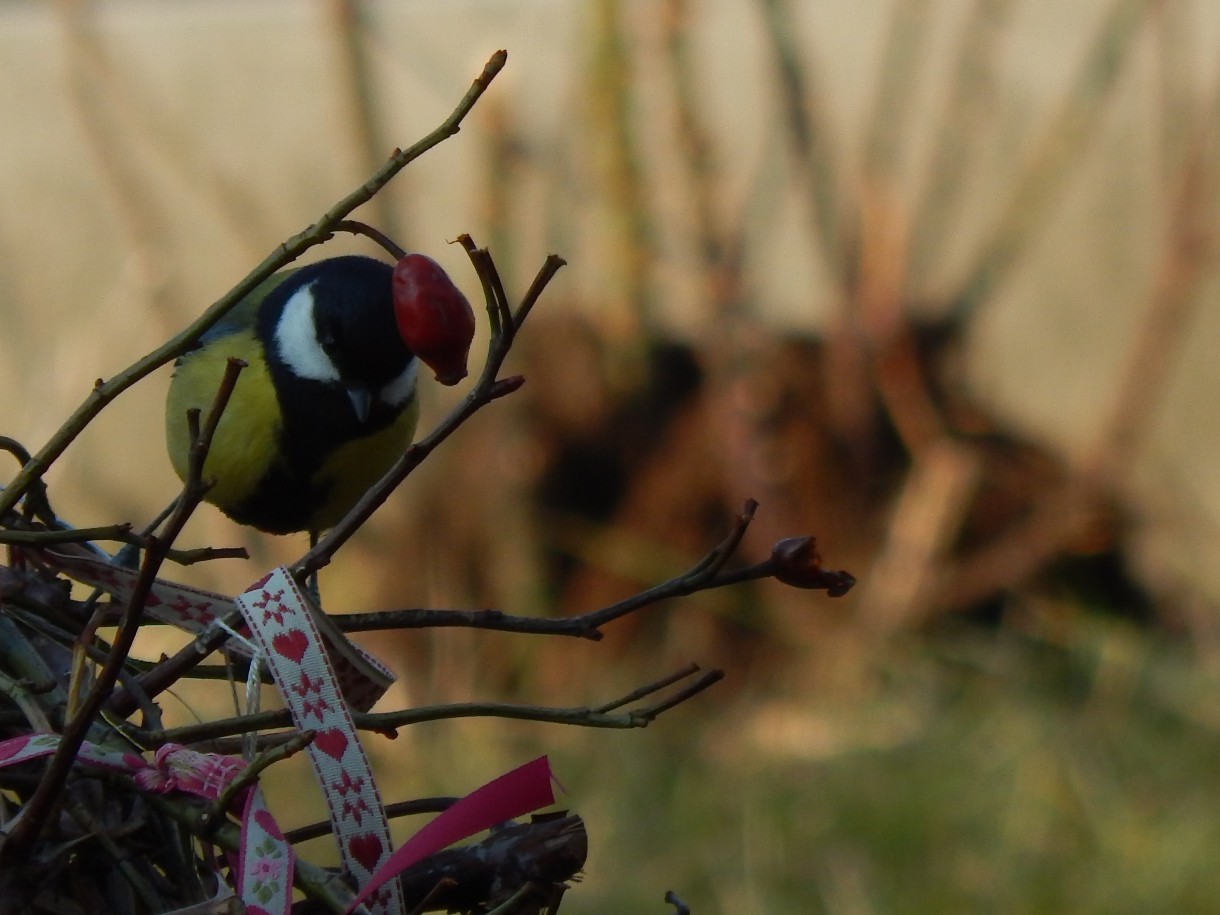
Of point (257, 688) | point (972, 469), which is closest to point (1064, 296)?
point (972, 469)

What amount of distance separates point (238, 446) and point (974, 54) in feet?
6.88

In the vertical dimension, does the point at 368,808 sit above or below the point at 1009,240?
below

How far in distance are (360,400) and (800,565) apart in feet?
2.15

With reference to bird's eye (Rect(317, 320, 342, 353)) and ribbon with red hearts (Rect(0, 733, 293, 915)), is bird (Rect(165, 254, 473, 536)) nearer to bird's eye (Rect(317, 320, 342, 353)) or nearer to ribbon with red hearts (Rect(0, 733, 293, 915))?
bird's eye (Rect(317, 320, 342, 353))

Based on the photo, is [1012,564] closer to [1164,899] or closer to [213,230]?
[1164,899]

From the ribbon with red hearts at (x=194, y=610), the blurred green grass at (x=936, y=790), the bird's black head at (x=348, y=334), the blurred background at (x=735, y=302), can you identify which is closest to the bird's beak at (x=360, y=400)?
the bird's black head at (x=348, y=334)

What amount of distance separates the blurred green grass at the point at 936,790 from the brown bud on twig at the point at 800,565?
5.23ft

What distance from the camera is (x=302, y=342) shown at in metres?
1.20

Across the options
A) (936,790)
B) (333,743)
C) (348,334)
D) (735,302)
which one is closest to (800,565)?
(333,743)

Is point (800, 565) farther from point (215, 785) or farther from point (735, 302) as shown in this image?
point (735, 302)

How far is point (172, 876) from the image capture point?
52 cm

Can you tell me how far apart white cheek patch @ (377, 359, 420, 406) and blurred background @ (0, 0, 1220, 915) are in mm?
1559

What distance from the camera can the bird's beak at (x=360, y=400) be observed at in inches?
45.2

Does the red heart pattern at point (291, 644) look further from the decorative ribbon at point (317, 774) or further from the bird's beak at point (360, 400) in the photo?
the bird's beak at point (360, 400)
